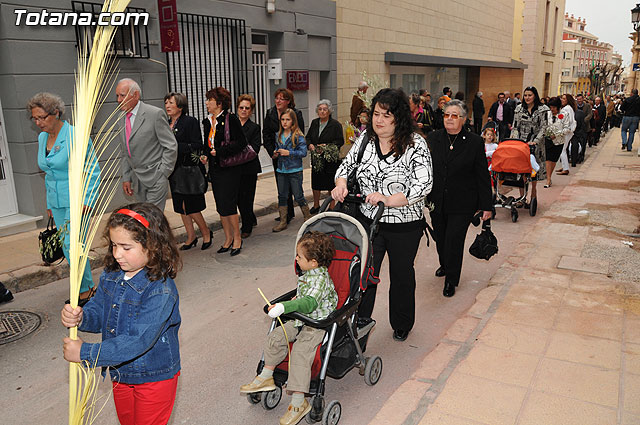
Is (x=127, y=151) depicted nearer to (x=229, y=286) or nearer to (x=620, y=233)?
(x=229, y=286)

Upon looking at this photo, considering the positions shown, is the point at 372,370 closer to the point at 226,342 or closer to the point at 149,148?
the point at 226,342

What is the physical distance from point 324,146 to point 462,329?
4534mm

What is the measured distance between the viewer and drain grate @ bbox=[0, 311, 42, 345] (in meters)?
4.84

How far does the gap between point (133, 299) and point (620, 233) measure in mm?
7690

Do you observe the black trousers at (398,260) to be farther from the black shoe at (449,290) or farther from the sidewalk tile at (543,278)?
the sidewalk tile at (543,278)

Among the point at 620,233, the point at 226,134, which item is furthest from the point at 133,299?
the point at 620,233

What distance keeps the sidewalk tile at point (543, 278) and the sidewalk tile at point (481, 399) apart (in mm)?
2329

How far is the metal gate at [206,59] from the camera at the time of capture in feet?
34.1

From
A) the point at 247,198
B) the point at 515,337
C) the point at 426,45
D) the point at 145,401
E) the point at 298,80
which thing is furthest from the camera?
the point at 426,45

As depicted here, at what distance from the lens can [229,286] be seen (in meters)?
6.02

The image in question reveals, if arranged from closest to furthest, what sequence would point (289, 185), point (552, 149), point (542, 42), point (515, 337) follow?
point (515, 337) < point (289, 185) < point (552, 149) < point (542, 42)

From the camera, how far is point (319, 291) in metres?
3.42

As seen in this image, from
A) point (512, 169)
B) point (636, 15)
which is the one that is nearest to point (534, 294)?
point (512, 169)

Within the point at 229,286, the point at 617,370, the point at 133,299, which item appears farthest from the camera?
the point at 229,286
